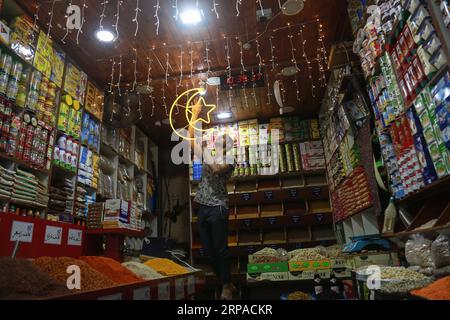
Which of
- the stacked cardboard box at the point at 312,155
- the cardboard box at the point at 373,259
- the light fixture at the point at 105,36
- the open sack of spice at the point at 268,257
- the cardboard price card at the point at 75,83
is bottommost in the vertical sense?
the cardboard box at the point at 373,259

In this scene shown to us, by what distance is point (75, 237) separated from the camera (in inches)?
112

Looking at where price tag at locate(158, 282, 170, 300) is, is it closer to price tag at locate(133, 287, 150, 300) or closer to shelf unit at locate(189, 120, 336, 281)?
price tag at locate(133, 287, 150, 300)

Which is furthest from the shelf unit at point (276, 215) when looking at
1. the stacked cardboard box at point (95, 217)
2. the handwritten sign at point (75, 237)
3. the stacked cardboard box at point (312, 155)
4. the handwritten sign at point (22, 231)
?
the handwritten sign at point (22, 231)

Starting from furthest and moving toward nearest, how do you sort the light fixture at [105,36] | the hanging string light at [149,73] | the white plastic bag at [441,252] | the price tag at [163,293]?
the hanging string light at [149,73], the light fixture at [105,36], the white plastic bag at [441,252], the price tag at [163,293]

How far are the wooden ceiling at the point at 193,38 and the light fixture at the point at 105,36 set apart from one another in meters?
0.07

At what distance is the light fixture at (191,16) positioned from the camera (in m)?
3.56

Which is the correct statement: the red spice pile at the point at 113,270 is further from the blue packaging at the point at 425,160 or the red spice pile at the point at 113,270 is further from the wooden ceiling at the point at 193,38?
the wooden ceiling at the point at 193,38

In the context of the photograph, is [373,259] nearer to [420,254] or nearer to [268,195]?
[420,254]

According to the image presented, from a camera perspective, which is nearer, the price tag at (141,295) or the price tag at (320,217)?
the price tag at (141,295)

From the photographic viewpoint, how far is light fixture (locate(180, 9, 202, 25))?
356cm

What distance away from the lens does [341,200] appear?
15.7 feet

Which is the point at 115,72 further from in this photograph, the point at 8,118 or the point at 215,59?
the point at 8,118

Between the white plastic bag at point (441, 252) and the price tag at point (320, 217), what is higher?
the price tag at point (320, 217)
